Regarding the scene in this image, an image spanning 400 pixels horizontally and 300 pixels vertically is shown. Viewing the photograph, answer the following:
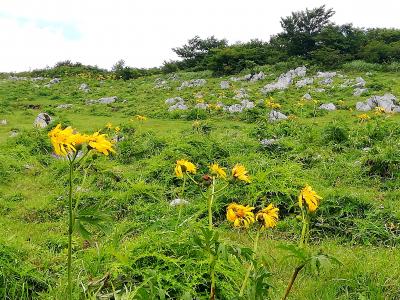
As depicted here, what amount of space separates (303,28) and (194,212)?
25.9 metres

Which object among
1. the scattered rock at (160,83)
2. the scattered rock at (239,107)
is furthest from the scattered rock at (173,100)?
the scattered rock at (160,83)

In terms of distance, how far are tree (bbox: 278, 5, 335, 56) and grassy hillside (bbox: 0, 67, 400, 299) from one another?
14587 mm

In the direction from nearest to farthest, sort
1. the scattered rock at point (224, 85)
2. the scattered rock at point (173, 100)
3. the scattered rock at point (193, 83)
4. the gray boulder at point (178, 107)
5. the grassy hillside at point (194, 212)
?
the grassy hillside at point (194, 212), the gray boulder at point (178, 107), the scattered rock at point (173, 100), the scattered rock at point (224, 85), the scattered rock at point (193, 83)

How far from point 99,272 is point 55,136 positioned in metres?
1.83

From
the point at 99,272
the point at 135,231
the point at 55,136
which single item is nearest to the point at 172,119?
the point at 135,231

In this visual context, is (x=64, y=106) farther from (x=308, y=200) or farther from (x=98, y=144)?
(x=308, y=200)

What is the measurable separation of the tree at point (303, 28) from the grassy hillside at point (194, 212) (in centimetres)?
1459

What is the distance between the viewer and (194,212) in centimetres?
605

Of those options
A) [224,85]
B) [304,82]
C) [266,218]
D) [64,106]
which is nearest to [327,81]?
[304,82]

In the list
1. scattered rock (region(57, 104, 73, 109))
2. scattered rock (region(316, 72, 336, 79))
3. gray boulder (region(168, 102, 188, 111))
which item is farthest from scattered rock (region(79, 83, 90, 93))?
scattered rock (region(316, 72, 336, 79))

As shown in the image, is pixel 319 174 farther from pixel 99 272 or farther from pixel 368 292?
pixel 99 272

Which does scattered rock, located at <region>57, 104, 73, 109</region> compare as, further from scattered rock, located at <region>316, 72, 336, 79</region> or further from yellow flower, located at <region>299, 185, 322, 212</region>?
yellow flower, located at <region>299, 185, 322, 212</region>

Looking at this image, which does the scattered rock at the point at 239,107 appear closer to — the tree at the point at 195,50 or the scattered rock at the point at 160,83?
the scattered rock at the point at 160,83

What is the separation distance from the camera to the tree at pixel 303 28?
28250 millimetres
